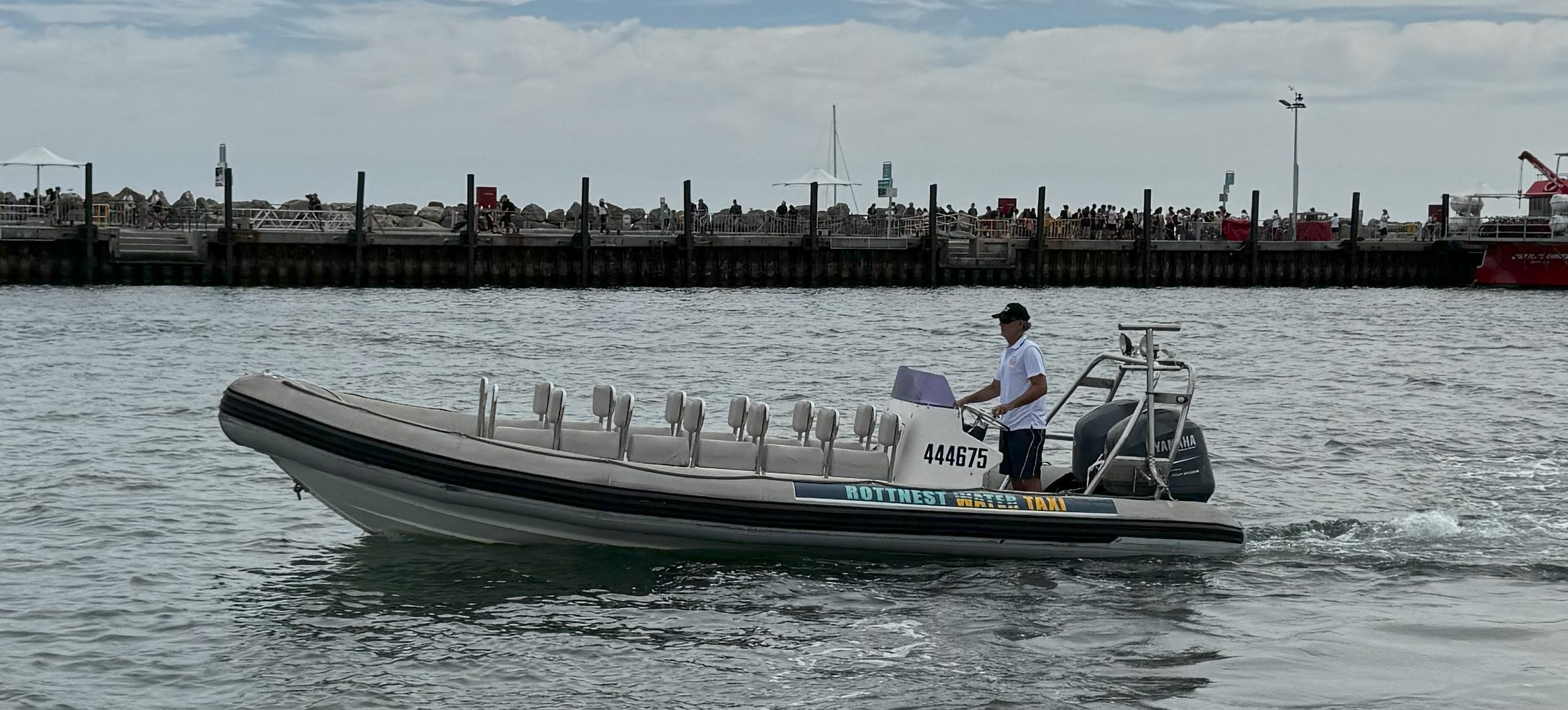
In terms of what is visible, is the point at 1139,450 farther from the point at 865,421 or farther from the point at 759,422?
the point at 759,422

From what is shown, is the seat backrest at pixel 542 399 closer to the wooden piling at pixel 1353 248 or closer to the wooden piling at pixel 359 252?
the wooden piling at pixel 359 252

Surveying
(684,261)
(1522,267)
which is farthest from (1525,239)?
(684,261)

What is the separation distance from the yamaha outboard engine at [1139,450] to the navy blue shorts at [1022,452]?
0.49m

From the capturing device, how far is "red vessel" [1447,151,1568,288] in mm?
55906

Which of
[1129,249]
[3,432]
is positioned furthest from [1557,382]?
[1129,249]

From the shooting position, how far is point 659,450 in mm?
11273

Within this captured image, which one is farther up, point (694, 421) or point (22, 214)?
point (22, 214)

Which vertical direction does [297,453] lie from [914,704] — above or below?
above

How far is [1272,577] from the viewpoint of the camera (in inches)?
430

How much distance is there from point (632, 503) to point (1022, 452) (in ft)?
8.42

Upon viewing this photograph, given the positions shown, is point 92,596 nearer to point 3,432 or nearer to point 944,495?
point 944,495

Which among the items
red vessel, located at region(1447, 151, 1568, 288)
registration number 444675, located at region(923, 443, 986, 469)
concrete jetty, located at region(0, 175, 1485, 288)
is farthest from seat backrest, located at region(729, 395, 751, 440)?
red vessel, located at region(1447, 151, 1568, 288)

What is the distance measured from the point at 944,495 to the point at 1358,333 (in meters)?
28.9

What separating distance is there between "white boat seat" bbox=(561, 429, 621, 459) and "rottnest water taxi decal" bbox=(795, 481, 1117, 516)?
154 centimetres
